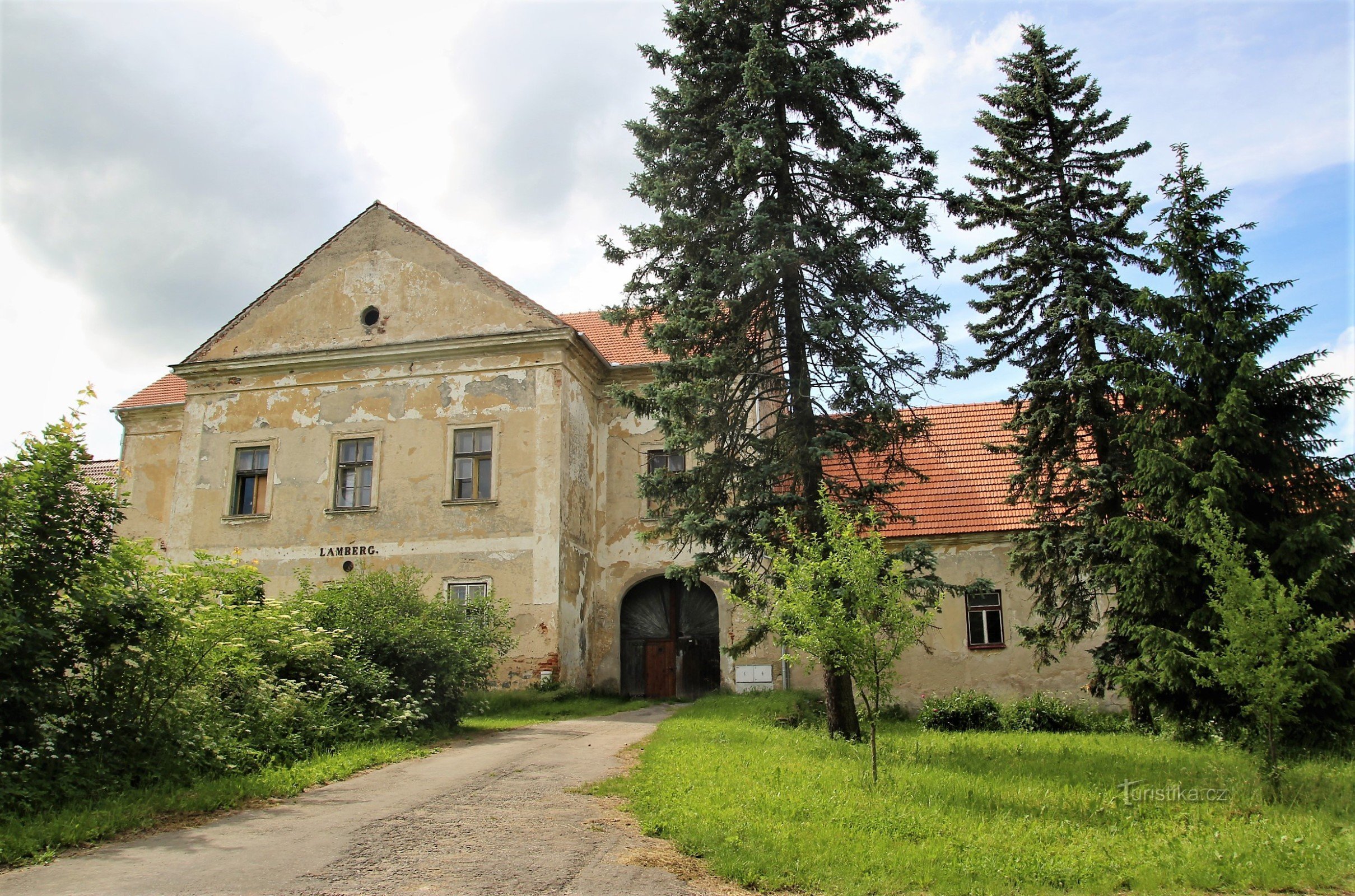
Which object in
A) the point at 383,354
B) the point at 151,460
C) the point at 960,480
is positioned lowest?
the point at 960,480

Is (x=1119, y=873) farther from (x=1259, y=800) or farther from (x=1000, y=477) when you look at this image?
(x=1000, y=477)

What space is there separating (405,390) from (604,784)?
14470mm

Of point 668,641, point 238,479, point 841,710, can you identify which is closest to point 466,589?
point 668,641

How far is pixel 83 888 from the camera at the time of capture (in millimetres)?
5609

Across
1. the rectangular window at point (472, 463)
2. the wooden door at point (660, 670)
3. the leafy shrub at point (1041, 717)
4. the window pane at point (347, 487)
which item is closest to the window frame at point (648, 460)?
the wooden door at point (660, 670)

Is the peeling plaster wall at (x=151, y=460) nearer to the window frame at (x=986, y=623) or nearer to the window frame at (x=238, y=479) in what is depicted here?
the window frame at (x=238, y=479)

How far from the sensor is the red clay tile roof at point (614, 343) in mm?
22672

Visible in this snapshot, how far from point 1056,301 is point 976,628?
7119 millimetres

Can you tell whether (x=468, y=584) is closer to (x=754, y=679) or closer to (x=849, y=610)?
(x=754, y=679)

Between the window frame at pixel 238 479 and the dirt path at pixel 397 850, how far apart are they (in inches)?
553

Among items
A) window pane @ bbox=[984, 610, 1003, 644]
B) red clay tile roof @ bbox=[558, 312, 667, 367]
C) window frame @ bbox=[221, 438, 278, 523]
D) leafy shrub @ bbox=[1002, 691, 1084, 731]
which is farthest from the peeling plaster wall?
leafy shrub @ bbox=[1002, 691, 1084, 731]

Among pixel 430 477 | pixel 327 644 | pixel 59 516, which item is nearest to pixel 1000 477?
pixel 430 477

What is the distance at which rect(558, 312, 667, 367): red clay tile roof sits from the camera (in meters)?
22.7

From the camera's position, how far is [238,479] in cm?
2206
